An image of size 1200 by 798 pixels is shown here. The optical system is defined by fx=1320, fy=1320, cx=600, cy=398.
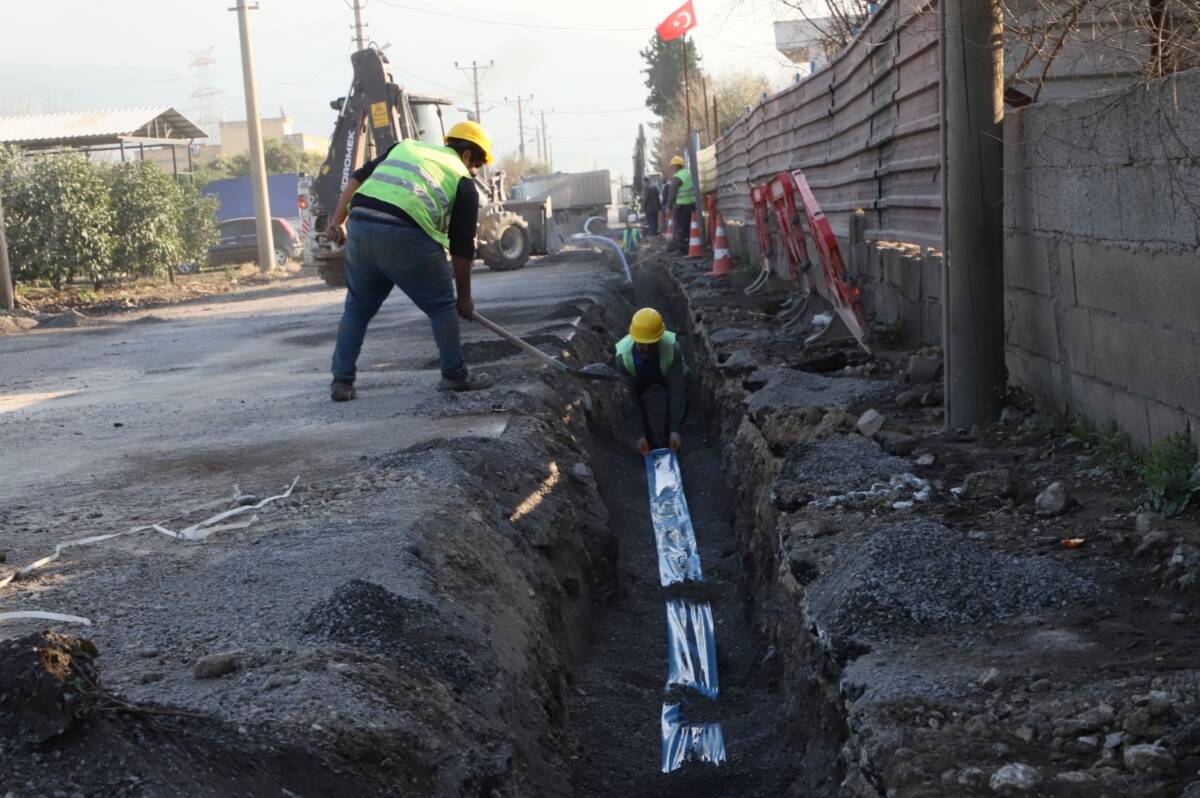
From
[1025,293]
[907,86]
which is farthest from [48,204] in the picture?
[1025,293]

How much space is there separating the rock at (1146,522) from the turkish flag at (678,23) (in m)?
20.6

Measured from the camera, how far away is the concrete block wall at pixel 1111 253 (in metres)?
4.30

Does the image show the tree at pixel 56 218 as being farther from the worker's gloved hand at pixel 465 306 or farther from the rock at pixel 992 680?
the rock at pixel 992 680

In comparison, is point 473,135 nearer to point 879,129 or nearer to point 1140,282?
point 879,129

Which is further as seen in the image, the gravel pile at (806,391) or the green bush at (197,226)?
the green bush at (197,226)

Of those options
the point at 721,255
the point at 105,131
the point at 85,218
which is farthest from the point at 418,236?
the point at 105,131

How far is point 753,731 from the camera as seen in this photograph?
4.87m

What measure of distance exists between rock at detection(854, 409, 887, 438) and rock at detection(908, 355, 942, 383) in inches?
43.8

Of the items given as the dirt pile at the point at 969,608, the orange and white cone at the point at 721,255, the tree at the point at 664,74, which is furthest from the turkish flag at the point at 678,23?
the tree at the point at 664,74

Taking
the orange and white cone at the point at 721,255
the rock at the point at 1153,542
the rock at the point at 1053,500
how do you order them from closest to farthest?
the rock at the point at 1153,542
the rock at the point at 1053,500
the orange and white cone at the point at 721,255

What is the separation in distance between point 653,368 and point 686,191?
13907 mm

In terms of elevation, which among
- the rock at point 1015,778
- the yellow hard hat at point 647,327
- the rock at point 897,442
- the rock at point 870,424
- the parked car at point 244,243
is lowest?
the rock at point 1015,778

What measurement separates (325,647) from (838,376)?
Result: 4.77 m

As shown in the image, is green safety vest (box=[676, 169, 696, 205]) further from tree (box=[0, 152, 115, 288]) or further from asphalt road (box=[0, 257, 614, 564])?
tree (box=[0, 152, 115, 288])
